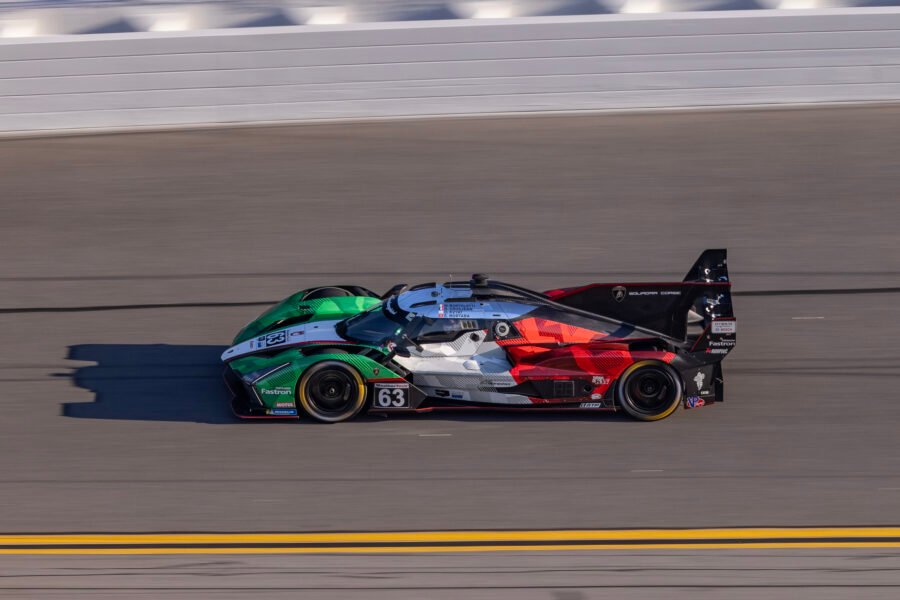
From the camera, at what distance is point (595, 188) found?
1321 centimetres

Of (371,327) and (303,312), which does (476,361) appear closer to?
(371,327)

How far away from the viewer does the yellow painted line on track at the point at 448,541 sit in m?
6.73

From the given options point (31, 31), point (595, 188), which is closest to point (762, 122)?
point (595, 188)

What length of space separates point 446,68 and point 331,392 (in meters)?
6.95

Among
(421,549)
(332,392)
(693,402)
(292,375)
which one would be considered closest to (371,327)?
(332,392)

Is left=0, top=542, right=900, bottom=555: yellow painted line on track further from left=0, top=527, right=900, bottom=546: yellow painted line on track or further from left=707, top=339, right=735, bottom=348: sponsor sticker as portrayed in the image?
left=707, top=339, right=735, bottom=348: sponsor sticker

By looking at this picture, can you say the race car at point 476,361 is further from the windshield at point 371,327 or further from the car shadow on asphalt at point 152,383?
the car shadow on asphalt at point 152,383

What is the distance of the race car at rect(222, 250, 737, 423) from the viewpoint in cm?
843

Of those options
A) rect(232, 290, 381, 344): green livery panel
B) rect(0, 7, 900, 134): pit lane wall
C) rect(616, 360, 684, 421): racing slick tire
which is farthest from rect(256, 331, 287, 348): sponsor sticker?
rect(0, 7, 900, 134): pit lane wall

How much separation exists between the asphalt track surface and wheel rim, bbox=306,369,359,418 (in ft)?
0.63

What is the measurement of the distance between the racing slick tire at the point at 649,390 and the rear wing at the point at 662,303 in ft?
1.76

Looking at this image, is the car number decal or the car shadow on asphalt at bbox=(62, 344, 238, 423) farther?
the car shadow on asphalt at bbox=(62, 344, 238, 423)

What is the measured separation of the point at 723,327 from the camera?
862cm

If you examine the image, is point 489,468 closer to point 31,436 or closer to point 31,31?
point 31,436
